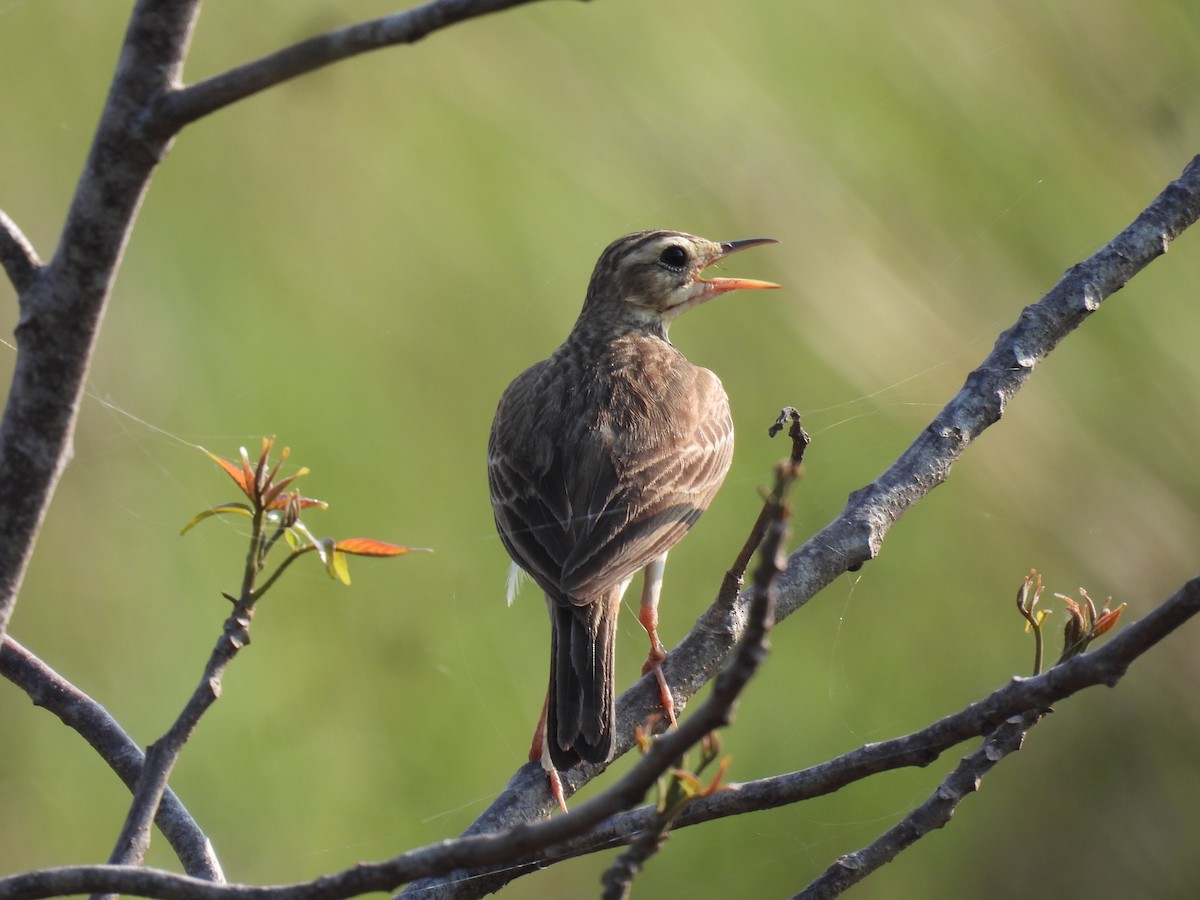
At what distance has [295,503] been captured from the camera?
1638 millimetres

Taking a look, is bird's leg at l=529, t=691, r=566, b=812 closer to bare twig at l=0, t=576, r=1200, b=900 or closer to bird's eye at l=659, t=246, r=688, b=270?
bare twig at l=0, t=576, r=1200, b=900

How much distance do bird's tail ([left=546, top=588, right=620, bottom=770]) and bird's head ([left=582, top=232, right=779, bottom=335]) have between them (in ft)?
4.90

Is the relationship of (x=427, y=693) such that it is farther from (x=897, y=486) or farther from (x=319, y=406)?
(x=897, y=486)

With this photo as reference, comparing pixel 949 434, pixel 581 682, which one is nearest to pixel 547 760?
pixel 581 682

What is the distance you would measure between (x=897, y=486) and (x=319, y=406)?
3.03 metres

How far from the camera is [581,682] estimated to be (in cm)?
279

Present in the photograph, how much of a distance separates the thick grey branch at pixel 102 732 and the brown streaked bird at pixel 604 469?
701 mm

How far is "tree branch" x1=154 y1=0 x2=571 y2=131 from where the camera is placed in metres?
1.26

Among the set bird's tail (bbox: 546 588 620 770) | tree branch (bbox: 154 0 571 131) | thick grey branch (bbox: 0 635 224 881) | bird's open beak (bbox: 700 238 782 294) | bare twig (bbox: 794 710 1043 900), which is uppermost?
tree branch (bbox: 154 0 571 131)

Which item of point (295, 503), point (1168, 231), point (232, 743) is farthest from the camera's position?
point (232, 743)

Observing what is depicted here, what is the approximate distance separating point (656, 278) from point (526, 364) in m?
1.12

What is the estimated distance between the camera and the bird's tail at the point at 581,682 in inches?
105

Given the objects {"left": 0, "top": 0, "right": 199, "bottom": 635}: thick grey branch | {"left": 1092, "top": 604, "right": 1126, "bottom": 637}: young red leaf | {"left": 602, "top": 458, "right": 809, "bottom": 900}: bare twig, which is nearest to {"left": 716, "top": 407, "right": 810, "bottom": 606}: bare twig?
{"left": 602, "top": 458, "right": 809, "bottom": 900}: bare twig

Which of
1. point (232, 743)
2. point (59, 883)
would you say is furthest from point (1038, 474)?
point (59, 883)
